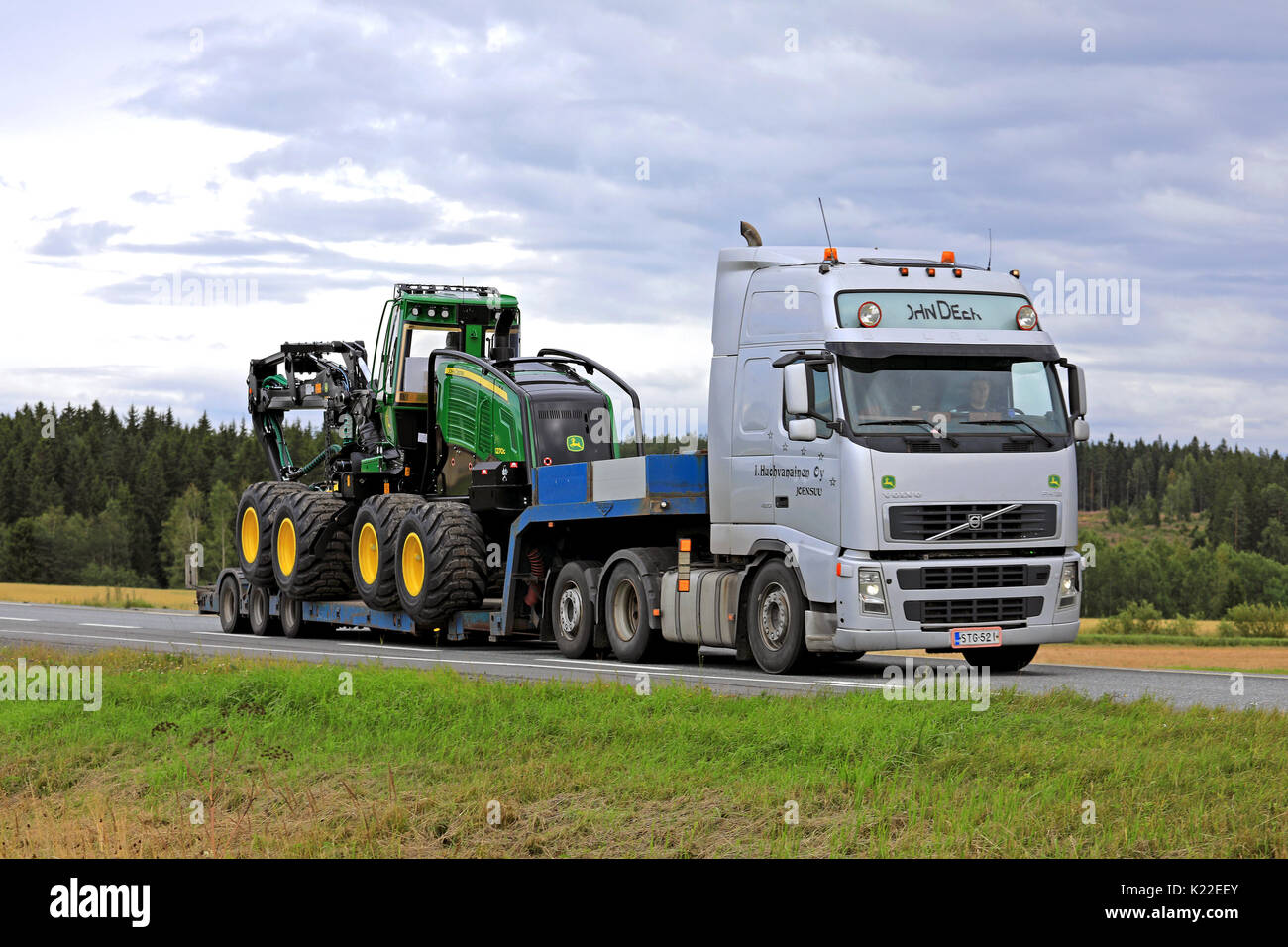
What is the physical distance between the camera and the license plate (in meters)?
15.9

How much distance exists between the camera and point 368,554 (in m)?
24.2

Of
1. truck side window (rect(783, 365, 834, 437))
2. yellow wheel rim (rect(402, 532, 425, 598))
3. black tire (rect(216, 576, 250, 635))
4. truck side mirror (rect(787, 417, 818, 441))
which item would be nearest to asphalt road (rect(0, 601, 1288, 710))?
black tire (rect(216, 576, 250, 635))

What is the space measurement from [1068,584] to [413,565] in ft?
33.2

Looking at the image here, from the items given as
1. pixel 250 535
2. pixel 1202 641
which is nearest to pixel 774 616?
pixel 250 535

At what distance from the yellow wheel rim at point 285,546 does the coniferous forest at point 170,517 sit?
8348 centimetres

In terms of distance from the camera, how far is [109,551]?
125562 millimetres

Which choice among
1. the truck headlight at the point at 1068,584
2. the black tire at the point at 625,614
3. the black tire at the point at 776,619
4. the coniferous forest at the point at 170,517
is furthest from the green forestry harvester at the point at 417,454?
the coniferous forest at the point at 170,517

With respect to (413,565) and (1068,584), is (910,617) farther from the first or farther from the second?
(413,565)

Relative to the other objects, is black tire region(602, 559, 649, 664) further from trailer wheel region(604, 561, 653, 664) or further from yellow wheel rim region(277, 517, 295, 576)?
yellow wheel rim region(277, 517, 295, 576)

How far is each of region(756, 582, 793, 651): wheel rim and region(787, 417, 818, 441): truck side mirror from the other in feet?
5.72

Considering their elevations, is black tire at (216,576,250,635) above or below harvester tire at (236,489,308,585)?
below

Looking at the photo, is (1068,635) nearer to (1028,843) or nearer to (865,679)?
(865,679)

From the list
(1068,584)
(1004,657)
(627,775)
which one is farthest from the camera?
(1004,657)
